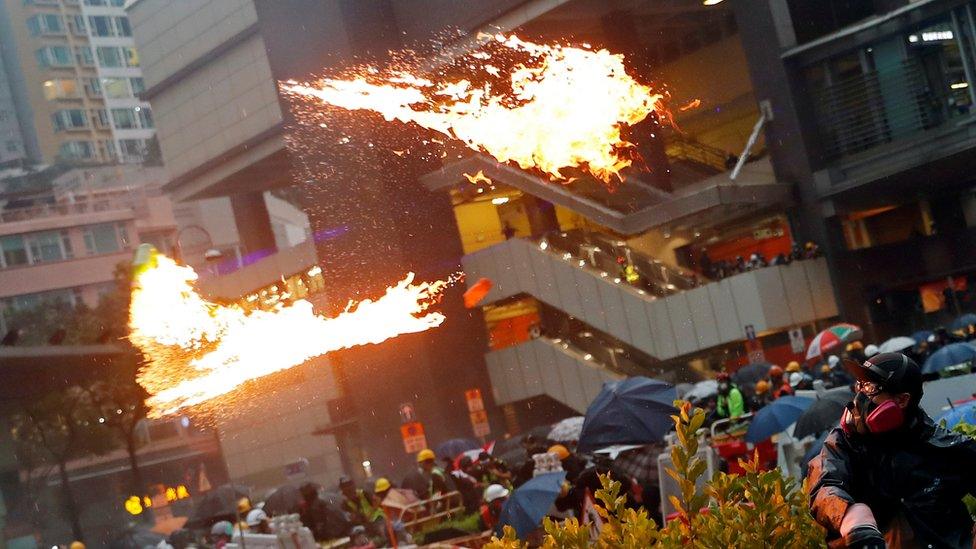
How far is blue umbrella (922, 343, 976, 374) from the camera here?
1441 centimetres

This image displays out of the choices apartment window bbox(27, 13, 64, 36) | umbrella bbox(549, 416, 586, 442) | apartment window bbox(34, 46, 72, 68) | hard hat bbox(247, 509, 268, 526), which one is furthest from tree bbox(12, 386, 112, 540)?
apartment window bbox(27, 13, 64, 36)

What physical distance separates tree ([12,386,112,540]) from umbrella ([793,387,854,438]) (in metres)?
30.1

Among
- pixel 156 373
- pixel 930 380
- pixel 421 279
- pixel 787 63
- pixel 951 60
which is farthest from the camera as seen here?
pixel 156 373

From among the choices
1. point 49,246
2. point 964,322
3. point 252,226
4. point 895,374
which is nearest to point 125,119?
point 49,246

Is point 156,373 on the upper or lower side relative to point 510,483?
upper

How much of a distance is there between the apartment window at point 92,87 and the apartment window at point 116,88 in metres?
0.28

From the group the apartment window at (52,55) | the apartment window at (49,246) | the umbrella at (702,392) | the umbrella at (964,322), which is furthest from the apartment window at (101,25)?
the umbrella at (964,322)

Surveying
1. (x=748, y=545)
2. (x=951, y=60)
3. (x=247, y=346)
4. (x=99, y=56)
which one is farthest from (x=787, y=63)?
(x=99, y=56)

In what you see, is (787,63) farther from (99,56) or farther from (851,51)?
(99,56)

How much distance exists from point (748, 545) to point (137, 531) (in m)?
15.6

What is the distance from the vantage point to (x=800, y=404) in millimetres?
12977

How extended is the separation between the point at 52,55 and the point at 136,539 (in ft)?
144

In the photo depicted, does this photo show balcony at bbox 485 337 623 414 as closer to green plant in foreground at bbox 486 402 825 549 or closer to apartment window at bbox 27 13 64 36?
green plant in foreground at bbox 486 402 825 549

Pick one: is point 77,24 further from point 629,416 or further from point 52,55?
point 629,416
